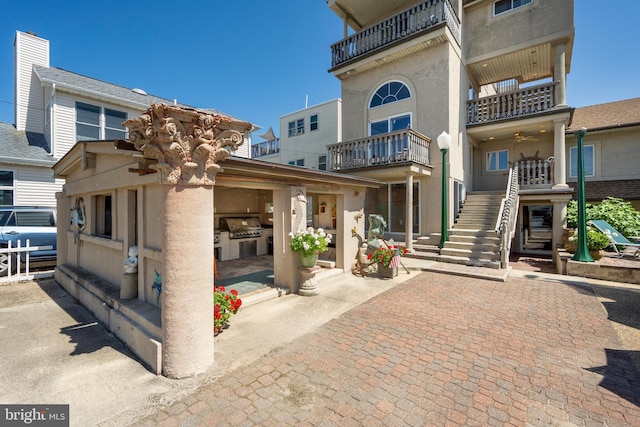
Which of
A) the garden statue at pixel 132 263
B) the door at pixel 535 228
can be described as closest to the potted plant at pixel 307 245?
the garden statue at pixel 132 263

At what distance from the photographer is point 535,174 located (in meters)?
11.7

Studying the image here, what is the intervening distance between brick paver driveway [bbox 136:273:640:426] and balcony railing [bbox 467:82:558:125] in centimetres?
901

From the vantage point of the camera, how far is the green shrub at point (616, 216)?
31.6ft

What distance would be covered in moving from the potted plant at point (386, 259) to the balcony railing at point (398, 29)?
8819 mm

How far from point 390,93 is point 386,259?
8.27 metres

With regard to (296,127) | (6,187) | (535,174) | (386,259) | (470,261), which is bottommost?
(470,261)

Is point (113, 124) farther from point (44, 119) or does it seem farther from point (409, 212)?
point (409, 212)

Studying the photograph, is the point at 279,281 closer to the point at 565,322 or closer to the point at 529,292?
the point at 565,322

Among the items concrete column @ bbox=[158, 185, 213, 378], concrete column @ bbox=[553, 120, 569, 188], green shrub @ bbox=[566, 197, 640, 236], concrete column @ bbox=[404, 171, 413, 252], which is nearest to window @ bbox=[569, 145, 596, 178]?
green shrub @ bbox=[566, 197, 640, 236]

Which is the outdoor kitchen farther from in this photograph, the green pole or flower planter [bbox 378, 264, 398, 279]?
the green pole

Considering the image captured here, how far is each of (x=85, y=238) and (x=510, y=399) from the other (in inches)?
337

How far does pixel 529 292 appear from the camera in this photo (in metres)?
6.39

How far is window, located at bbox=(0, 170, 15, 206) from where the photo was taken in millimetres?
10305

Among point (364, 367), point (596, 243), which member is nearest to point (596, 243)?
point (596, 243)
